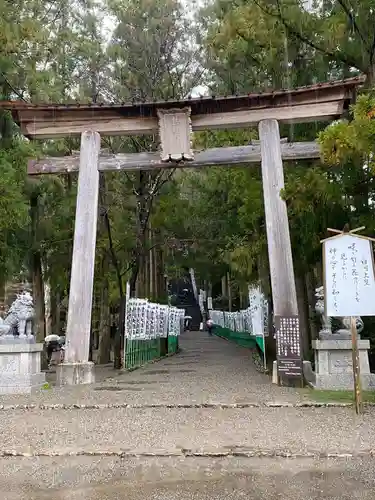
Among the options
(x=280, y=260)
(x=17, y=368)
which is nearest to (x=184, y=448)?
(x=17, y=368)

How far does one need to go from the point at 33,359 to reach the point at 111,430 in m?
4.37

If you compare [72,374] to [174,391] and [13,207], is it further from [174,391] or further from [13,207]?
[13,207]

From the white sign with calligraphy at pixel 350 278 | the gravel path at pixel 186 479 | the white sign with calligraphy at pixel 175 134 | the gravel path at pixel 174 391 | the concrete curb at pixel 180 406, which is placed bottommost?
the gravel path at pixel 186 479

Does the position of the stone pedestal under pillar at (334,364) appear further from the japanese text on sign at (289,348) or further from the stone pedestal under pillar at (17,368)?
the stone pedestal under pillar at (17,368)

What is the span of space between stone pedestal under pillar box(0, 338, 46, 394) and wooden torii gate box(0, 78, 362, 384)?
947mm

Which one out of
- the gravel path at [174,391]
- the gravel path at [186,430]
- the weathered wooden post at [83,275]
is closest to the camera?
the gravel path at [186,430]

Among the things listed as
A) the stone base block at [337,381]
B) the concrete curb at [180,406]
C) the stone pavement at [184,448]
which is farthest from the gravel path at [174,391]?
the stone base block at [337,381]

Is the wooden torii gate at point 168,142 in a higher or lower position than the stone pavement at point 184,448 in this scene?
higher

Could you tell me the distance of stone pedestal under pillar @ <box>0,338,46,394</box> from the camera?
30.6ft

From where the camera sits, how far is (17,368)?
31.0ft

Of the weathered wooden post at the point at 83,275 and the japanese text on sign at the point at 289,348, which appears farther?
the weathered wooden post at the point at 83,275

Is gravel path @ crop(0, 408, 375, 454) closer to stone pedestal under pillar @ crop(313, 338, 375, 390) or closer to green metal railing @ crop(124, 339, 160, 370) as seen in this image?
stone pedestal under pillar @ crop(313, 338, 375, 390)

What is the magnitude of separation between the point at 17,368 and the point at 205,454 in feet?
18.8

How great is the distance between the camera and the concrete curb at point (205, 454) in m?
4.71
